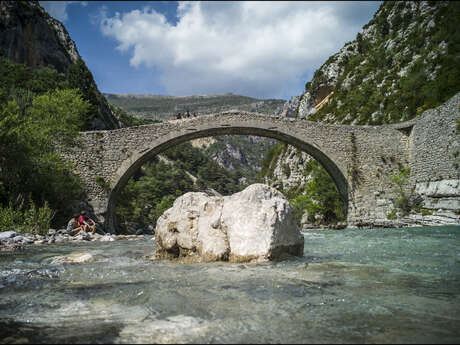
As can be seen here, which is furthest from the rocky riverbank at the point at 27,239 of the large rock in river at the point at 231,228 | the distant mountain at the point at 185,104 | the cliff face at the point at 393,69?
the distant mountain at the point at 185,104

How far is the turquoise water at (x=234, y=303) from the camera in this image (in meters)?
2.02

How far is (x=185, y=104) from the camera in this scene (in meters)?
107

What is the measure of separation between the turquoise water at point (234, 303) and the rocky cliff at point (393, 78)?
11044 mm

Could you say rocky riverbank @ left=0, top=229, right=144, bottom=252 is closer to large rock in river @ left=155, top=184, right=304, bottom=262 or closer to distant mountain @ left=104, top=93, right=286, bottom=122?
large rock in river @ left=155, top=184, right=304, bottom=262

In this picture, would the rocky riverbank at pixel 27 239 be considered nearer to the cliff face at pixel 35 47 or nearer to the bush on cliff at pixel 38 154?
the bush on cliff at pixel 38 154

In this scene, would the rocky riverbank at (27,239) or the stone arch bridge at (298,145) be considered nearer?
the rocky riverbank at (27,239)

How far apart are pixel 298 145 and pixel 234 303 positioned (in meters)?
15.9

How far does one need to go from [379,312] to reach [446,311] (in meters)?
0.56

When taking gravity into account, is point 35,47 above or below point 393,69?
above

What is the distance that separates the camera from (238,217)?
5016 mm

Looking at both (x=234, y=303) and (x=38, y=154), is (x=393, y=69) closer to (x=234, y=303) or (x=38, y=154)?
(x=38, y=154)

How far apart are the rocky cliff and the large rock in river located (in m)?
10.3

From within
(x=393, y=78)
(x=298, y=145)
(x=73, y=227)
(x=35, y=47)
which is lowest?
(x=73, y=227)

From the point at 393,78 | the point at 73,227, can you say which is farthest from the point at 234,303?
the point at 393,78
